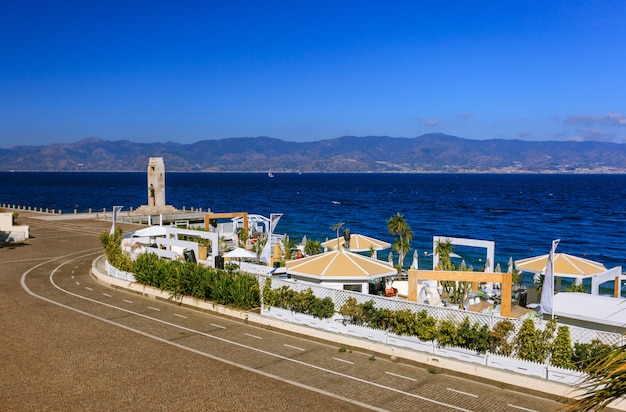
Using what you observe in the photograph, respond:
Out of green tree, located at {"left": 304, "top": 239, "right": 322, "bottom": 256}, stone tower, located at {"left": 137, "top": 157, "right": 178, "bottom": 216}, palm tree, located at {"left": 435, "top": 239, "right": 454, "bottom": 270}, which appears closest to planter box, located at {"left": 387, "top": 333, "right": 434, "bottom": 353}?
palm tree, located at {"left": 435, "top": 239, "right": 454, "bottom": 270}

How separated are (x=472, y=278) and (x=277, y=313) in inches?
264

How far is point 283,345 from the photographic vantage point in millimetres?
16688

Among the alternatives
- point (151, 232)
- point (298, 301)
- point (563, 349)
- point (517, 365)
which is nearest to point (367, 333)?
point (298, 301)

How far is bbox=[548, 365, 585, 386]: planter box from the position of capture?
13.2 metres

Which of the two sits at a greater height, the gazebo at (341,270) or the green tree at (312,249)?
the gazebo at (341,270)

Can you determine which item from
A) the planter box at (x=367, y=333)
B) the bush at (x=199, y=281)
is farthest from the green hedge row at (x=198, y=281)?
the planter box at (x=367, y=333)

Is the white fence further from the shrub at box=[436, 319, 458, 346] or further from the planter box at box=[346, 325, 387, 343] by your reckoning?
the planter box at box=[346, 325, 387, 343]

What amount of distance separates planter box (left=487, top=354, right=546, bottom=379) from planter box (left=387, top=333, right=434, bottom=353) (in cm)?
177

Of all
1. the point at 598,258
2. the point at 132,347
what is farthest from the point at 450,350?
the point at 598,258

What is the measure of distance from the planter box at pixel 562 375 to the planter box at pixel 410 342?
3206mm

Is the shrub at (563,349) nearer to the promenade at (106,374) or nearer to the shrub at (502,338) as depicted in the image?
the shrub at (502,338)

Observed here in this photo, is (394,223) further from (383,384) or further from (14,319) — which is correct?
(14,319)

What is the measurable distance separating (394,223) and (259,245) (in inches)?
315

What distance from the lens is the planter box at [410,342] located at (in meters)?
15.6
